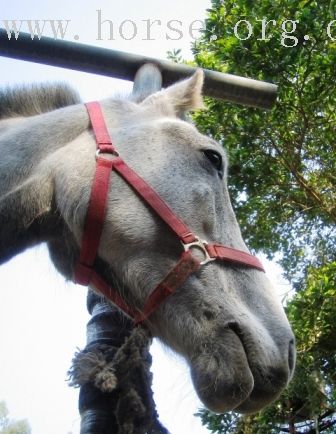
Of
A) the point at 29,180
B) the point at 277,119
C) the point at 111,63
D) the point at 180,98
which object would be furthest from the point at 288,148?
the point at 29,180

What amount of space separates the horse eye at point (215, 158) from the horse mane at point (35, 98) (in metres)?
0.95

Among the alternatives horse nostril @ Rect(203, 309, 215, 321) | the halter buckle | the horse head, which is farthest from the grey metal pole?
horse nostril @ Rect(203, 309, 215, 321)

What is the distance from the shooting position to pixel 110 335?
2.23 m

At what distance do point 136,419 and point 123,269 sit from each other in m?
0.57

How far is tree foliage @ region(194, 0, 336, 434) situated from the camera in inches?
268

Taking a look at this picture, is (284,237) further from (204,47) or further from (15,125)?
(15,125)

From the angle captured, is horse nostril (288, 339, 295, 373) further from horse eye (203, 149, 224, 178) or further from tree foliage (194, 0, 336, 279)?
tree foliage (194, 0, 336, 279)

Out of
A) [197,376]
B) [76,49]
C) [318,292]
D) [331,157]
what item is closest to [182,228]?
[197,376]

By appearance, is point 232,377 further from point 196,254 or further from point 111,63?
point 111,63

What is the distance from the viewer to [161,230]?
2.05 metres

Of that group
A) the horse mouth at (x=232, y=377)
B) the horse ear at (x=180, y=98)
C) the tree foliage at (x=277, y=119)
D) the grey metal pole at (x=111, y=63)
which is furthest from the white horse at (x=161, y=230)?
the tree foliage at (x=277, y=119)

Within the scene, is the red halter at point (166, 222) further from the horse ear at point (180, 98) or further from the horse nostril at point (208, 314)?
the horse ear at point (180, 98)

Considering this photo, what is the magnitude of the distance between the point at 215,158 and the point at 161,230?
2.26 ft

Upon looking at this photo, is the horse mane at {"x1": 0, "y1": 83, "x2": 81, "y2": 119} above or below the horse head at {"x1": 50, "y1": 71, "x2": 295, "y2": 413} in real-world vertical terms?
above
